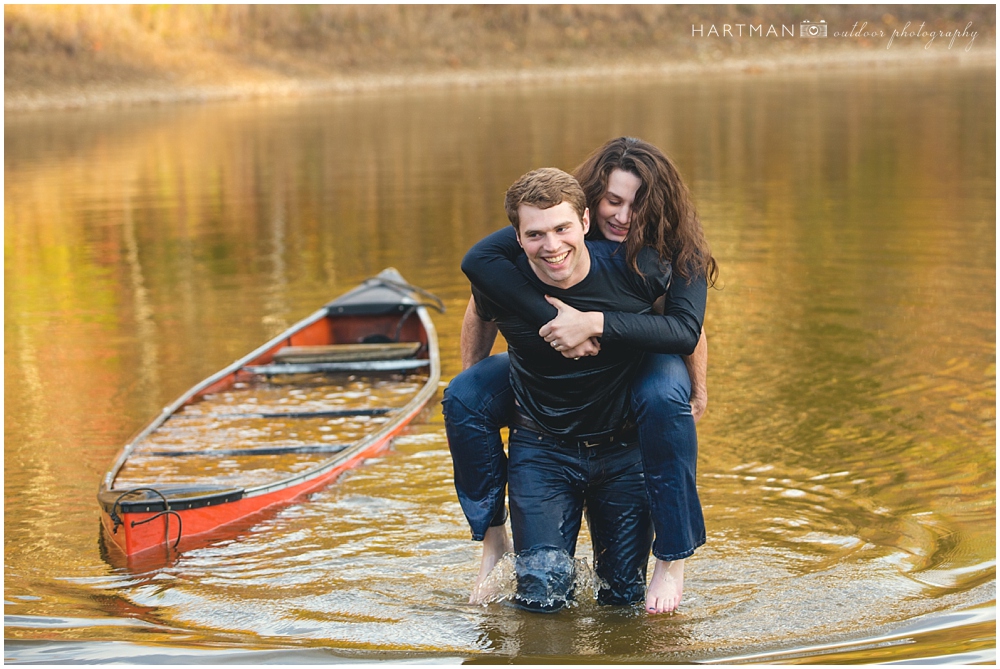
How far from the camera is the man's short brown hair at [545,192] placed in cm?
449

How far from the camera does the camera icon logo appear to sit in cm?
5978

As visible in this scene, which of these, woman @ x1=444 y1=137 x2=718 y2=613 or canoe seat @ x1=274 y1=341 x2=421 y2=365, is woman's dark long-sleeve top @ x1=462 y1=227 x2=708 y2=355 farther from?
canoe seat @ x1=274 y1=341 x2=421 y2=365

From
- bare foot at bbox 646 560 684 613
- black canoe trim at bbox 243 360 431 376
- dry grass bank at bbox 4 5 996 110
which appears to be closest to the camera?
bare foot at bbox 646 560 684 613

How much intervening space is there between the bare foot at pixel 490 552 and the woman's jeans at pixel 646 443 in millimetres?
51

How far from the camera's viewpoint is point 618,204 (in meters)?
4.77

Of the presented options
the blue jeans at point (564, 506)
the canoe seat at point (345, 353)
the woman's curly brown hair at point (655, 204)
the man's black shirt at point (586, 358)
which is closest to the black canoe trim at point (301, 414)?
the canoe seat at point (345, 353)

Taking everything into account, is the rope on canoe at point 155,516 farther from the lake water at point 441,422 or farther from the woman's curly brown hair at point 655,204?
the woman's curly brown hair at point 655,204

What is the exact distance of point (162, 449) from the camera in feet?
25.5

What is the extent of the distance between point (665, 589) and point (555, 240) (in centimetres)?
147

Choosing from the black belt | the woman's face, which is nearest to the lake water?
the black belt

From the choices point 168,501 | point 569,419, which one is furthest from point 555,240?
point 168,501

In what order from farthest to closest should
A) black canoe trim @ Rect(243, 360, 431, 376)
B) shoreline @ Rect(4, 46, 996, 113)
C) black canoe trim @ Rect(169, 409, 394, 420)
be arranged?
1. shoreline @ Rect(4, 46, 996, 113)
2. black canoe trim @ Rect(243, 360, 431, 376)
3. black canoe trim @ Rect(169, 409, 394, 420)

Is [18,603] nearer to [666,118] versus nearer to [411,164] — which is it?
[411,164]

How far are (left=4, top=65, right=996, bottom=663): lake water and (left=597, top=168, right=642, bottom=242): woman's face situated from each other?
5.30ft
